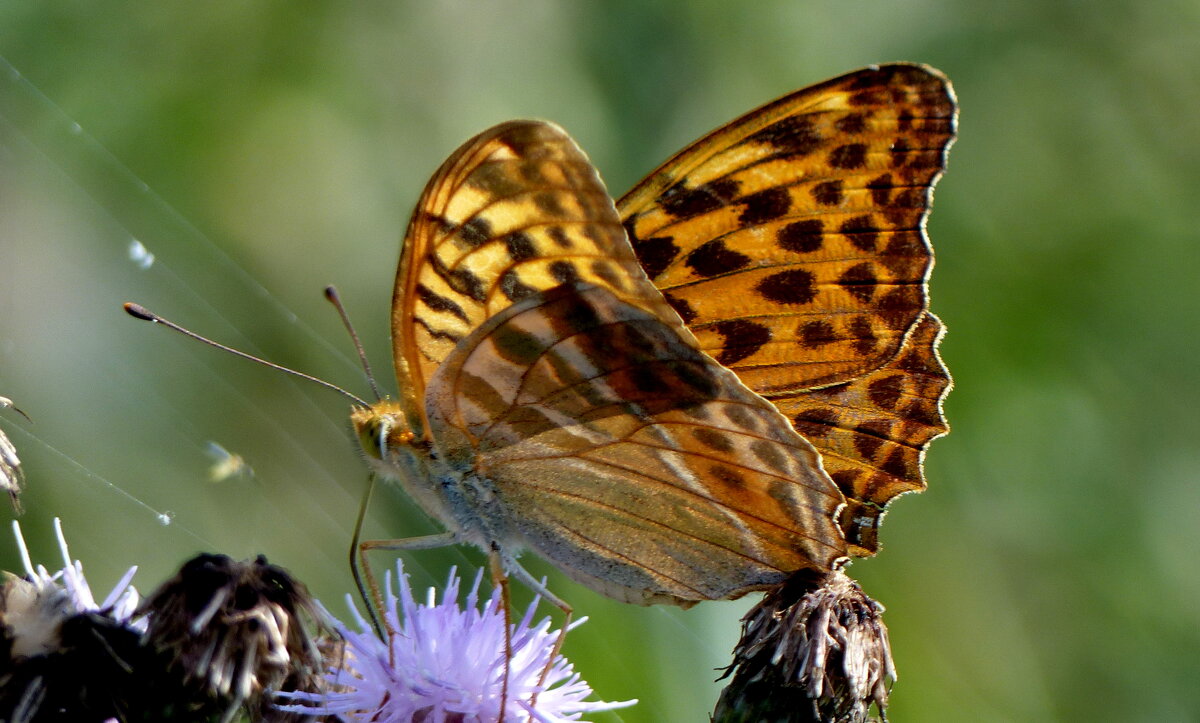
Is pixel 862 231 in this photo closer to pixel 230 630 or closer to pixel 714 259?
pixel 714 259

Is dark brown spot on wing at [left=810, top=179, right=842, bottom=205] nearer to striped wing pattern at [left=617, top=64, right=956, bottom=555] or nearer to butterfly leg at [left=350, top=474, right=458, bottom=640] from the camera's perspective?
striped wing pattern at [left=617, top=64, right=956, bottom=555]

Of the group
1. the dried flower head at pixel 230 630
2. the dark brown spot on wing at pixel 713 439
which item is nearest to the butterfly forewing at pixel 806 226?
the dark brown spot on wing at pixel 713 439

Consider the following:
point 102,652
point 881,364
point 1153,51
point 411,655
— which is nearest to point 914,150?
point 881,364

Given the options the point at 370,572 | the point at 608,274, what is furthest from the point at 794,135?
the point at 370,572

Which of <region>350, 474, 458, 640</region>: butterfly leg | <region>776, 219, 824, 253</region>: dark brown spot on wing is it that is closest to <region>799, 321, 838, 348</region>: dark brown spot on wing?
<region>776, 219, 824, 253</region>: dark brown spot on wing

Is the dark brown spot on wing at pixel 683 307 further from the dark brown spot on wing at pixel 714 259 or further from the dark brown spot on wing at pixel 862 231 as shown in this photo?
the dark brown spot on wing at pixel 862 231

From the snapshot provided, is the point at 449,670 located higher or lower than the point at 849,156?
lower

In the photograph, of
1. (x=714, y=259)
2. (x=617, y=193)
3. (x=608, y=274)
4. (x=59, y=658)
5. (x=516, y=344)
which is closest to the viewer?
(x=59, y=658)
